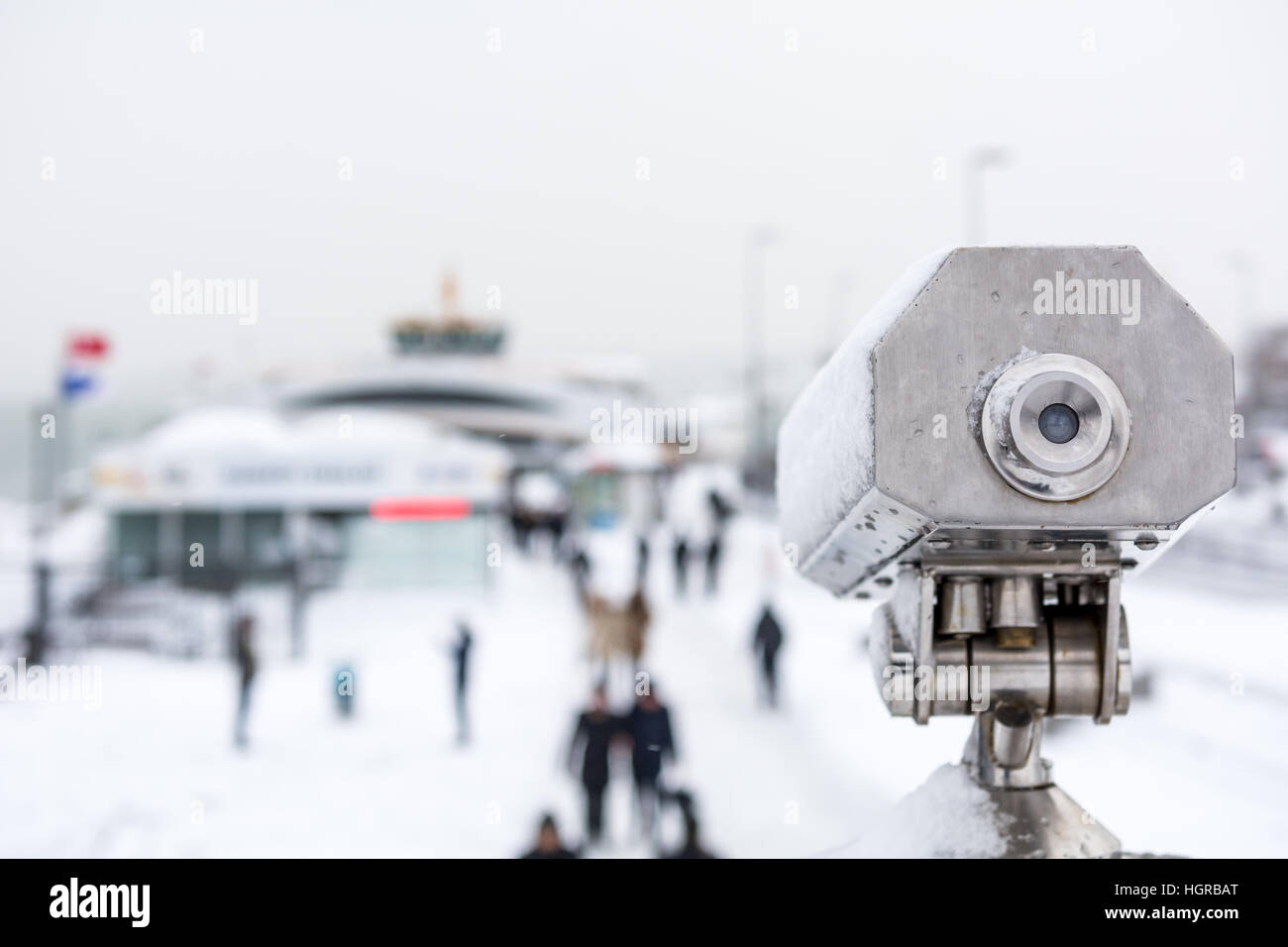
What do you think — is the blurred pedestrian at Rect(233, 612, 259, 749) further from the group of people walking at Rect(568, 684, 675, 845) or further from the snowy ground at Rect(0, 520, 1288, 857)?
the group of people walking at Rect(568, 684, 675, 845)

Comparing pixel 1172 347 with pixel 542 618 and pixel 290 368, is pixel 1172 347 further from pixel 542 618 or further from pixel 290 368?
pixel 290 368

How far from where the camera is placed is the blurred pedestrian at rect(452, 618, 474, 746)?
360 inches

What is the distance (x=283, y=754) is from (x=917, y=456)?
8901 millimetres

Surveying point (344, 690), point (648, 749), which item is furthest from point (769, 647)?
point (344, 690)

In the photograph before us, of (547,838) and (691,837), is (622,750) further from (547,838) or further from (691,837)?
(547,838)

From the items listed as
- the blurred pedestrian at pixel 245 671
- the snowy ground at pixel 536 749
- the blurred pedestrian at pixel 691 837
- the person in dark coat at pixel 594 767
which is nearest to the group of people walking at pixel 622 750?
the person in dark coat at pixel 594 767

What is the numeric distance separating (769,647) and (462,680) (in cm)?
312

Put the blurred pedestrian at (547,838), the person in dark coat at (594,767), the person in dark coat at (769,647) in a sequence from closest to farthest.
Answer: the blurred pedestrian at (547,838) < the person in dark coat at (594,767) < the person in dark coat at (769,647)

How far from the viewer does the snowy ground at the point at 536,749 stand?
5.50 metres

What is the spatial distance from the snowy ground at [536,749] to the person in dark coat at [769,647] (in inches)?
11.2

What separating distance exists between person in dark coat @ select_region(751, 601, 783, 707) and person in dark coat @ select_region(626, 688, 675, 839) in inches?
125

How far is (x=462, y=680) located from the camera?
9.24 metres

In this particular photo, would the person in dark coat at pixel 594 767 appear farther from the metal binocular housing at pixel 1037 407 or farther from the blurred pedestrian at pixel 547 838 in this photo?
the metal binocular housing at pixel 1037 407
